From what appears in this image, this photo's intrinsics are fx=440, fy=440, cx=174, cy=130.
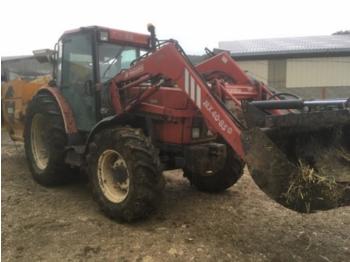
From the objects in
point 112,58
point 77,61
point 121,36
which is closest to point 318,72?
point 121,36

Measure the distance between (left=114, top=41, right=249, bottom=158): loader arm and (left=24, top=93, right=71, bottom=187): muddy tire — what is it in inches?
54.3

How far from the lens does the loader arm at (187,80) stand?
13.8 ft

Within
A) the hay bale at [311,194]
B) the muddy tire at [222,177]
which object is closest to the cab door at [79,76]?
the muddy tire at [222,177]

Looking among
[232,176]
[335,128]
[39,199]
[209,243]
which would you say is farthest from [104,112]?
[335,128]

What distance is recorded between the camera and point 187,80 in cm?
467

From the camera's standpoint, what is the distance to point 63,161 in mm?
6406

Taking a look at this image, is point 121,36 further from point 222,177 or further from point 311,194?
point 311,194

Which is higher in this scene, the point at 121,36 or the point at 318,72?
the point at 121,36

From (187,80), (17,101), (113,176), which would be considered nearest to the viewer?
(187,80)

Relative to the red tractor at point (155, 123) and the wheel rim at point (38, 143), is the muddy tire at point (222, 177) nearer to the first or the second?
the red tractor at point (155, 123)

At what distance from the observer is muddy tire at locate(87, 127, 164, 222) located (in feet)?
15.7

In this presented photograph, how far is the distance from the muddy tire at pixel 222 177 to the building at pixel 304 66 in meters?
14.1

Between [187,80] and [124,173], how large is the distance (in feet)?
4.35

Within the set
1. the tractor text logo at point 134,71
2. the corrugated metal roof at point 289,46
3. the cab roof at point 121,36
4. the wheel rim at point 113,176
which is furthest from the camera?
the corrugated metal roof at point 289,46
